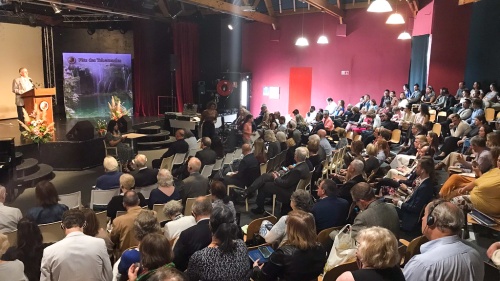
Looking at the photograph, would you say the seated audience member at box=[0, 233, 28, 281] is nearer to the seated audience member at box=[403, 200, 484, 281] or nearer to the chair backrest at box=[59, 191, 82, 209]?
the chair backrest at box=[59, 191, 82, 209]

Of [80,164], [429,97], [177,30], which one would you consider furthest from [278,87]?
[80,164]

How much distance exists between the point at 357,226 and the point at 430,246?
1120mm

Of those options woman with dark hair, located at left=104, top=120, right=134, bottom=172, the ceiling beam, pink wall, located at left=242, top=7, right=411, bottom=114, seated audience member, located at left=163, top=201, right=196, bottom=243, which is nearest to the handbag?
seated audience member, located at left=163, top=201, right=196, bottom=243

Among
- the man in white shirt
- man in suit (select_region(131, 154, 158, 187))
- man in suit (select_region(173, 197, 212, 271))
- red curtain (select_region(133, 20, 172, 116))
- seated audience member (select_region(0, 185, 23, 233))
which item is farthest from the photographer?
red curtain (select_region(133, 20, 172, 116))

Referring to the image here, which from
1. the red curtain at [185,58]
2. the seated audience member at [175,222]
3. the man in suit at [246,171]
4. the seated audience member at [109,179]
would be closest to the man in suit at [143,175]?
the seated audience member at [109,179]

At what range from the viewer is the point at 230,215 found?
2.94m

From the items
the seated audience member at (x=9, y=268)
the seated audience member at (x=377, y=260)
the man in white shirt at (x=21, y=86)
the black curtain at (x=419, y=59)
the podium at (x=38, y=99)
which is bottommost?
the seated audience member at (x=9, y=268)

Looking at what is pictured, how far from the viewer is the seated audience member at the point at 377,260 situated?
7.05 ft

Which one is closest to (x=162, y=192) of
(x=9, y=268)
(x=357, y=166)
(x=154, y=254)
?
(x=9, y=268)

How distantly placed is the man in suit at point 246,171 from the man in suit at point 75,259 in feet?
11.9

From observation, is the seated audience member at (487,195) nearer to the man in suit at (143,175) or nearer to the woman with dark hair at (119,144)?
the man in suit at (143,175)

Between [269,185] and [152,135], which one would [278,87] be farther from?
[269,185]

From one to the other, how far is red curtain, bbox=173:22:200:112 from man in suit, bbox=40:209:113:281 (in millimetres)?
12832

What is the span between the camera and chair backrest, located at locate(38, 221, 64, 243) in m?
3.79
